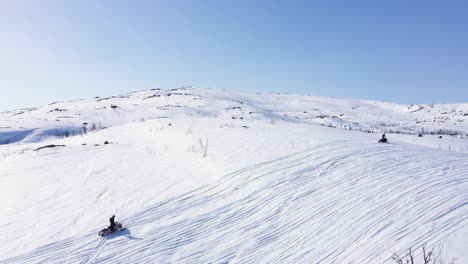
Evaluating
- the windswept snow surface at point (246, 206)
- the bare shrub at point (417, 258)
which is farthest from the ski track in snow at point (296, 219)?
the bare shrub at point (417, 258)

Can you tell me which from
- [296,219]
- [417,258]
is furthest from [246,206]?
[417,258]

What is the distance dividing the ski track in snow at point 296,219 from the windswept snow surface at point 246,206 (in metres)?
0.02

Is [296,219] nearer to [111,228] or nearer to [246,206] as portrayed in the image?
[246,206]

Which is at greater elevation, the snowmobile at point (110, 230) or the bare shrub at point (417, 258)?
the bare shrub at point (417, 258)

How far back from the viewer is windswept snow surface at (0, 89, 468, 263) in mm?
3920

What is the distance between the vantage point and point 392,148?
26.3 ft

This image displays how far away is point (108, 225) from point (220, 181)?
7.25ft

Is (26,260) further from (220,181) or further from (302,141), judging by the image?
(302,141)

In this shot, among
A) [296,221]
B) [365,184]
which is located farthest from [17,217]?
[365,184]

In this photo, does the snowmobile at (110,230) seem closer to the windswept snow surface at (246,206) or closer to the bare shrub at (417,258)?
the windswept snow surface at (246,206)

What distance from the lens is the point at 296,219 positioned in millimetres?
4676

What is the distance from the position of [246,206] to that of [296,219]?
2.83ft

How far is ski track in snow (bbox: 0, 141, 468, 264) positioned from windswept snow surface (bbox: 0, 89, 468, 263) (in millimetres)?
17

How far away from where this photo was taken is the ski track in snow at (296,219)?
153 inches
